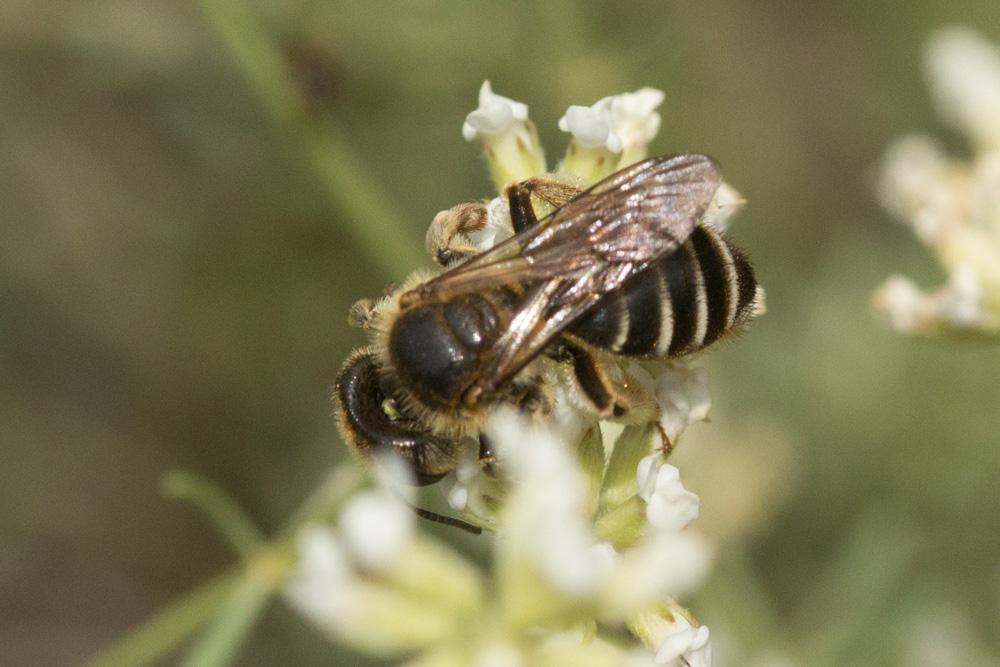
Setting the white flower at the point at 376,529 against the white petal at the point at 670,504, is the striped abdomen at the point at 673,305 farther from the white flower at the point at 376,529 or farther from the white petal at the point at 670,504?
the white flower at the point at 376,529

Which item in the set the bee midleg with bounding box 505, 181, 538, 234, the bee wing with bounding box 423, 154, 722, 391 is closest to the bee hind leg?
the bee wing with bounding box 423, 154, 722, 391

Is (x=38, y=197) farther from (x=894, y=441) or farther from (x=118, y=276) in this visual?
(x=894, y=441)

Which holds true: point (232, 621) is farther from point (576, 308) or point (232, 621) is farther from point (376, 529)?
point (376, 529)

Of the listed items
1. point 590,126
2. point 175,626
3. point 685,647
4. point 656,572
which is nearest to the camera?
point 656,572

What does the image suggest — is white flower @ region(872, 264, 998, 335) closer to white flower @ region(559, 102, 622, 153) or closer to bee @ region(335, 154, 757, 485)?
bee @ region(335, 154, 757, 485)

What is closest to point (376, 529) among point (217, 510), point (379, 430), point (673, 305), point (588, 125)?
point (379, 430)

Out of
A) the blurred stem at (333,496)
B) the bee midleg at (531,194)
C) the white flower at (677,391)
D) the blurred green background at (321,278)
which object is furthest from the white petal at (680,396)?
the blurred green background at (321,278)

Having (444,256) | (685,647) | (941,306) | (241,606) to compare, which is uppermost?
(444,256)
